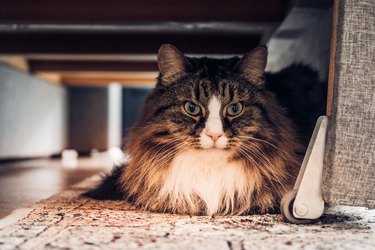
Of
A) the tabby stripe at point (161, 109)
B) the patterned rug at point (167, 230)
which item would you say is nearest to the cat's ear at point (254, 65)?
the tabby stripe at point (161, 109)

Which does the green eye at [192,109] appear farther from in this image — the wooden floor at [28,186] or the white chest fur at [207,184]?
the wooden floor at [28,186]

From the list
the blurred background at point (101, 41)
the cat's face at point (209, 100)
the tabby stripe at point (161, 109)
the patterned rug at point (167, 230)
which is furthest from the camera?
the blurred background at point (101, 41)

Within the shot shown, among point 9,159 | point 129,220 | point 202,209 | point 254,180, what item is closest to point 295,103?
point 254,180

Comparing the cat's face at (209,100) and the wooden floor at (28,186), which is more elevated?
the cat's face at (209,100)

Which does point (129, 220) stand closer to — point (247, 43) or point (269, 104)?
point (269, 104)

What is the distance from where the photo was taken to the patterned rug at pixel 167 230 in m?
1.08

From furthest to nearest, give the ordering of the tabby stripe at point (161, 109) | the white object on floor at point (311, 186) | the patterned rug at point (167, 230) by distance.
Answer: the tabby stripe at point (161, 109)
the white object on floor at point (311, 186)
the patterned rug at point (167, 230)

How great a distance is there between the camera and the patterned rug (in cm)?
108

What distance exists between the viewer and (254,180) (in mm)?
1538

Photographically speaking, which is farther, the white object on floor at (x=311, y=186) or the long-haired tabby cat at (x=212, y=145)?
the long-haired tabby cat at (x=212, y=145)

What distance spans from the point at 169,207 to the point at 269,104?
524 millimetres

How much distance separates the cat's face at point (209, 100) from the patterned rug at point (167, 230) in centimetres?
27

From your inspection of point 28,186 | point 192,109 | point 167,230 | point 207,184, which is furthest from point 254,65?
point 28,186

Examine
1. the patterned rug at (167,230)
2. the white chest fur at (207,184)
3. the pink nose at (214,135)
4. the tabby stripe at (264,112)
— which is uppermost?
the tabby stripe at (264,112)
